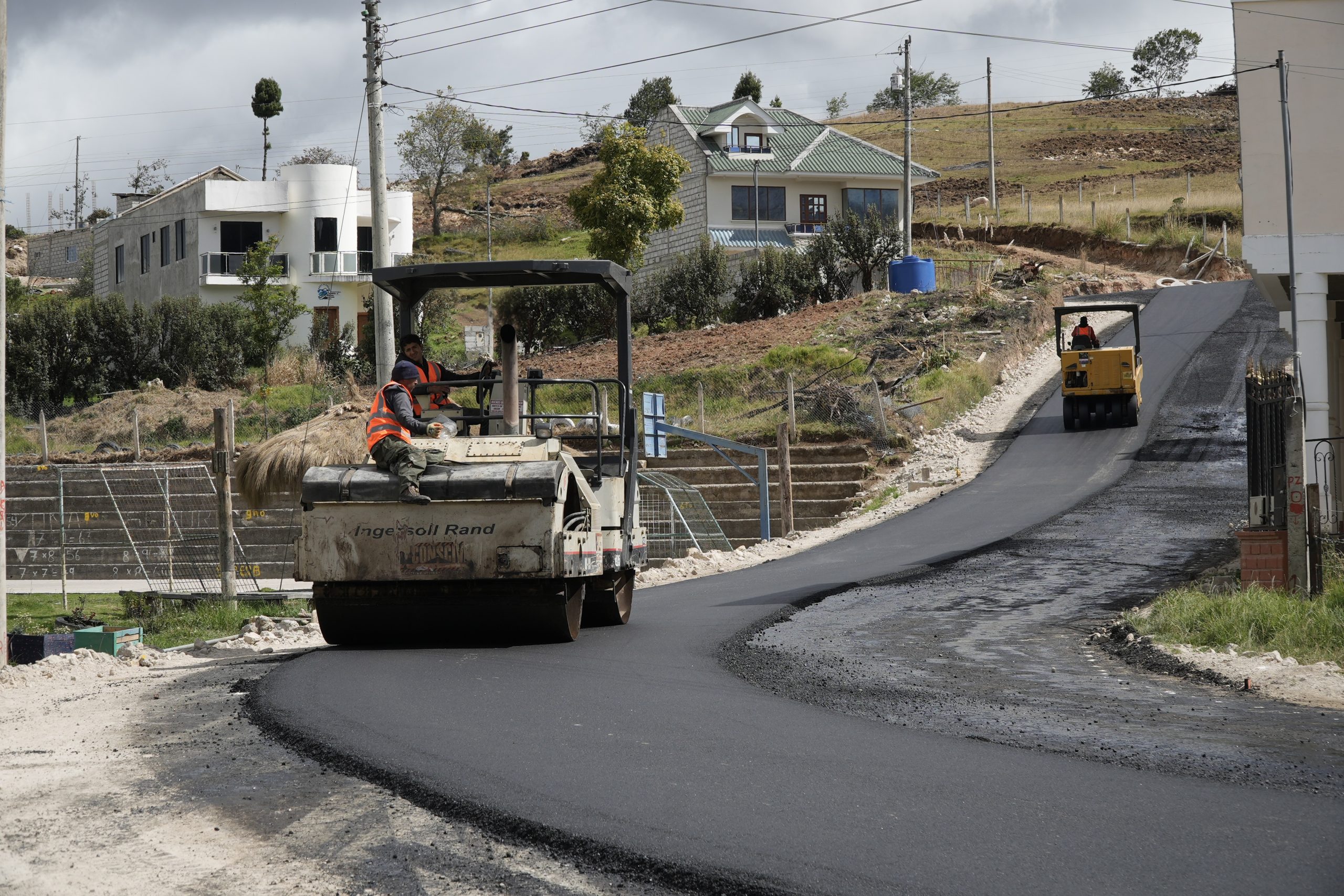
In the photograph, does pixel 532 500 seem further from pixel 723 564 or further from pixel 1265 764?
pixel 723 564

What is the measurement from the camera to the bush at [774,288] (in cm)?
4272

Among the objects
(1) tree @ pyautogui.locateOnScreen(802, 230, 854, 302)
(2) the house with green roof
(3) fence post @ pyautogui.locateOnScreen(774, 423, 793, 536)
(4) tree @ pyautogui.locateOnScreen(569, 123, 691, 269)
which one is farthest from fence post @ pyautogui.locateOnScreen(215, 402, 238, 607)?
(2) the house with green roof

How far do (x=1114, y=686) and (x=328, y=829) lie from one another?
544 centimetres

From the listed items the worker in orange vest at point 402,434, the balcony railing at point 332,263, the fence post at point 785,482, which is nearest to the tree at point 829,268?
the balcony railing at point 332,263

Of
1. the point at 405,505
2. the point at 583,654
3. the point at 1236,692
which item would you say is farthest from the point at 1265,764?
the point at 405,505

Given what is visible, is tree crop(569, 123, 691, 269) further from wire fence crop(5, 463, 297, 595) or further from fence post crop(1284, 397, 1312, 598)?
fence post crop(1284, 397, 1312, 598)

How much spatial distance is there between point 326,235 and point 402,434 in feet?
140

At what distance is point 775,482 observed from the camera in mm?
26406

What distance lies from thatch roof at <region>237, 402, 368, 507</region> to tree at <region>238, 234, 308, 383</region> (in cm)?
2288

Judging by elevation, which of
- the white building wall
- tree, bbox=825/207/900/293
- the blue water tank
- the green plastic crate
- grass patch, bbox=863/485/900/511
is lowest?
the green plastic crate

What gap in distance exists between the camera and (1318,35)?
50.4 ft

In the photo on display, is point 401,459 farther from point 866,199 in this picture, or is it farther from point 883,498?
point 866,199

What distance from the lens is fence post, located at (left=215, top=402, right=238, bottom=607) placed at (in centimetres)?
1756

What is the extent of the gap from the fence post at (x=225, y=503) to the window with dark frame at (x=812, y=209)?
121 feet
